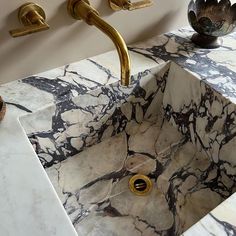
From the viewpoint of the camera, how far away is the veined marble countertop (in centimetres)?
50

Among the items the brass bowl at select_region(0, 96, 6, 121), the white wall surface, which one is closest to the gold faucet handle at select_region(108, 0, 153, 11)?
the white wall surface

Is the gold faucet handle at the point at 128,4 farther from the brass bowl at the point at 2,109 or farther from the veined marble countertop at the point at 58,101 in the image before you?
the brass bowl at the point at 2,109

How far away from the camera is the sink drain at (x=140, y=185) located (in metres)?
0.83

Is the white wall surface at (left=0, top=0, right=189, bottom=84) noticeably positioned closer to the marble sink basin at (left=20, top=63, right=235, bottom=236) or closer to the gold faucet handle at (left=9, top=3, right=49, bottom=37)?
the gold faucet handle at (left=9, top=3, right=49, bottom=37)

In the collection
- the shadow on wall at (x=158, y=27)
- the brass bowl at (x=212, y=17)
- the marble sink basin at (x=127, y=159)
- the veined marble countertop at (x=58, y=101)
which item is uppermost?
the brass bowl at (x=212, y=17)

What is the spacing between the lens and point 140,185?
85cm

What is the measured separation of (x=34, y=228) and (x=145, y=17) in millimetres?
654

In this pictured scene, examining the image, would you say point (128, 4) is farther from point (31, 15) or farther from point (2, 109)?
point (2, 109)

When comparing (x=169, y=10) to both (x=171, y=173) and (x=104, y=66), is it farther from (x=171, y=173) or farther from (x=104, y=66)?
(x=171, y=173)

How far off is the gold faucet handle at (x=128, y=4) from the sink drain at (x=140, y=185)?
0.45m

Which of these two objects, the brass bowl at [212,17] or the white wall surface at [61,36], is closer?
the white wall surface at [61,36]

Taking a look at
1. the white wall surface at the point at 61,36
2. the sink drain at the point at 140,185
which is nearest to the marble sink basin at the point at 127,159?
the sink drain at the point at 140,185

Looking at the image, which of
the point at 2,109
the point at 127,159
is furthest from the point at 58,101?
the point at 127,159

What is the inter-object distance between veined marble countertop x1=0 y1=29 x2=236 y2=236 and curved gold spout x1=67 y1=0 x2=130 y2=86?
0.16m
